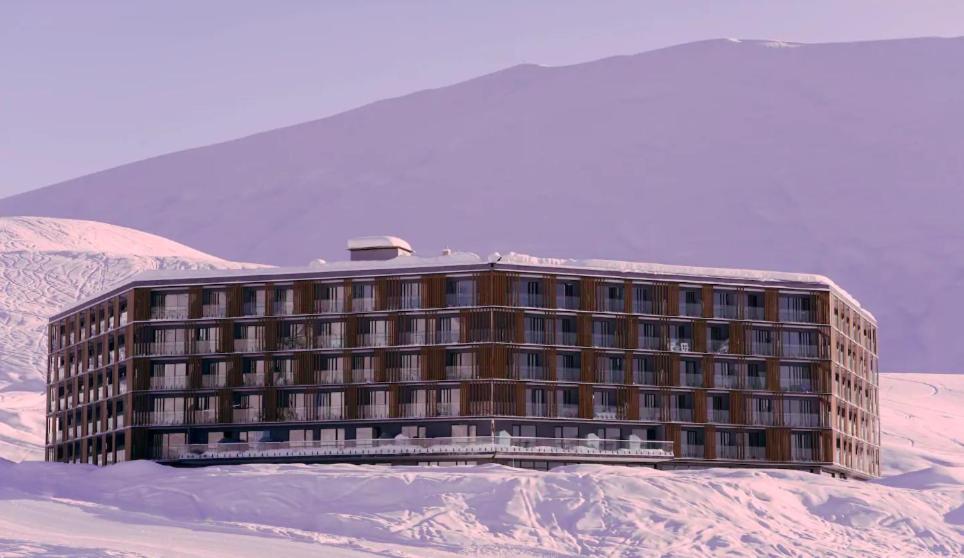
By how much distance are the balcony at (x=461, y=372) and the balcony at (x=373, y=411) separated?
5.34m

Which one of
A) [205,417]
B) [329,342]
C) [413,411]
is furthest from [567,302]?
[205,417]

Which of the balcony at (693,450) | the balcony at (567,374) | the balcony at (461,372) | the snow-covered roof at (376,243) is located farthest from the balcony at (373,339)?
the balcony at (693,450)

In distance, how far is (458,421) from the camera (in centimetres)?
12912

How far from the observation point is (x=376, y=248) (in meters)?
140

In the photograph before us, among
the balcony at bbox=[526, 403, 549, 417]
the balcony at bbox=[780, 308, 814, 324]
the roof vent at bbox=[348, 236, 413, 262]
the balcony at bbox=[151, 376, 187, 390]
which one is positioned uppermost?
the roof vent at bbox=[348, 236, 413, 262]

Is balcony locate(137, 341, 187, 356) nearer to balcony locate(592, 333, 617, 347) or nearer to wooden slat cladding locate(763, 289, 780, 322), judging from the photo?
balcony locate(592, 333, 617, 347)

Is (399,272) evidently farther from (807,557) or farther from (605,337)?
(807,557)

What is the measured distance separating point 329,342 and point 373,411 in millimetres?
6426

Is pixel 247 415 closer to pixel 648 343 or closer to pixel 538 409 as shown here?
pixel 538 409

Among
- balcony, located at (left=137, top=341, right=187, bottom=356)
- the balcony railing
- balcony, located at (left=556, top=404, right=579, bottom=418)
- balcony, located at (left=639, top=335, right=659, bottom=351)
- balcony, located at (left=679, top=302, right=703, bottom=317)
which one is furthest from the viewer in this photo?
balcony, located at (left=137, top=341, right=187, bottom=356)

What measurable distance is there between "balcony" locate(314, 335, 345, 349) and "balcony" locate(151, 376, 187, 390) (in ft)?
36.0

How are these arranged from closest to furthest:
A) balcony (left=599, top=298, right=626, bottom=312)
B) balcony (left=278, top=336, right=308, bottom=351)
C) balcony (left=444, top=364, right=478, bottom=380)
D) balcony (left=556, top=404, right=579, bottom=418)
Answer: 1. balcony (left=444, top=364, right=478, bottom=380)
2. balcony (left=556, top=404, right=579, bottom=418)
3. balcony (left=599, top=298, right=626, bottom=312)
4. balcony (left=278, top=336, right=308, bottom=351)

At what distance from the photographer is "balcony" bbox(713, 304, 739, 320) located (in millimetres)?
136000

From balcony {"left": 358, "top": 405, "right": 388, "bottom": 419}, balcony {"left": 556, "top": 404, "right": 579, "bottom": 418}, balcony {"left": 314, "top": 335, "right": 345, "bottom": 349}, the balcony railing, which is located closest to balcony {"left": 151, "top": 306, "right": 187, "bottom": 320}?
the balcony railing
